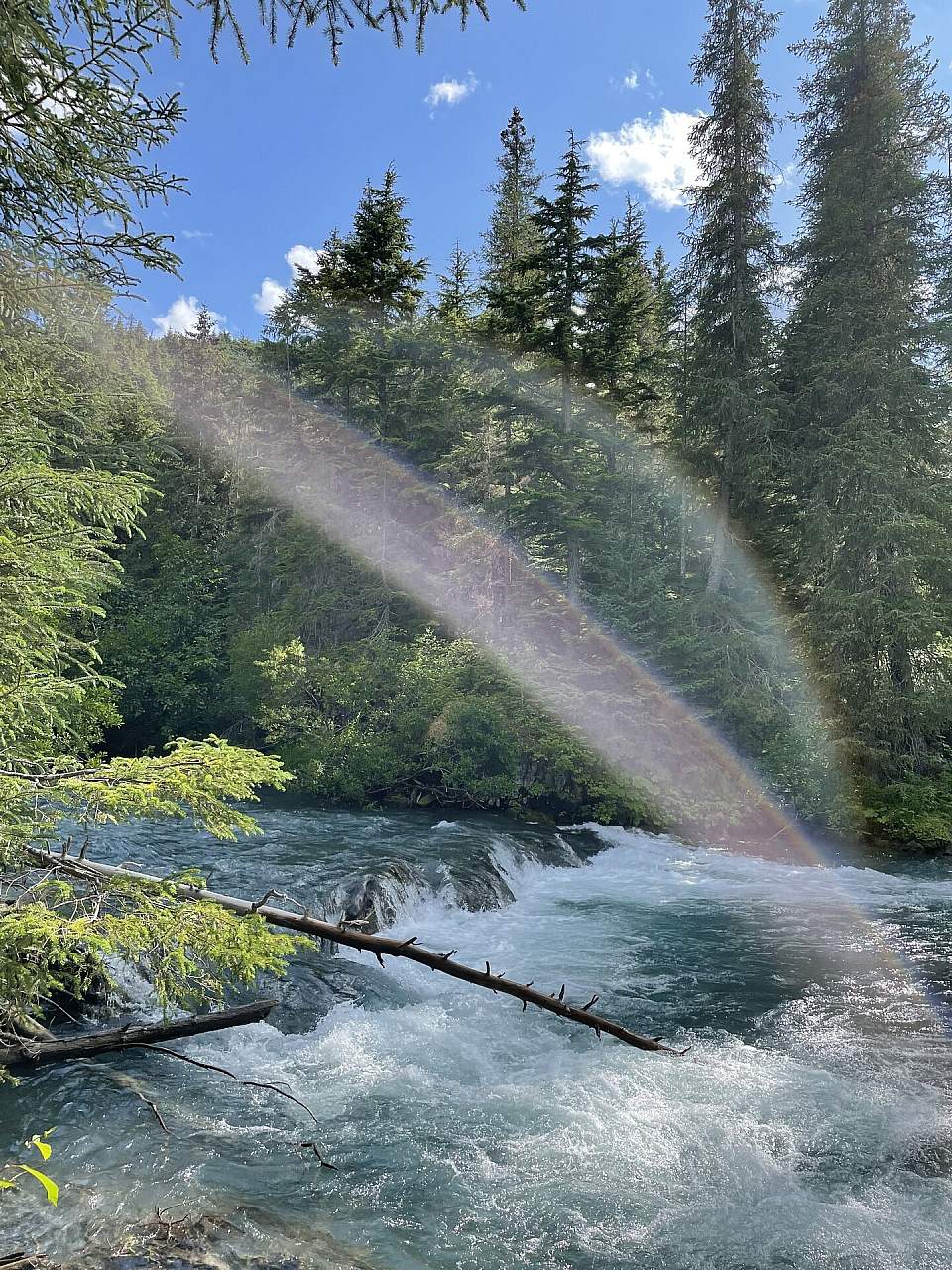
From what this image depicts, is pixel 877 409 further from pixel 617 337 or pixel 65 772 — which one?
pixel 65 772

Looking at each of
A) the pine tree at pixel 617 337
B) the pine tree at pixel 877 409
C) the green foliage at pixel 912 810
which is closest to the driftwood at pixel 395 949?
the green foliage at pixel 912 810

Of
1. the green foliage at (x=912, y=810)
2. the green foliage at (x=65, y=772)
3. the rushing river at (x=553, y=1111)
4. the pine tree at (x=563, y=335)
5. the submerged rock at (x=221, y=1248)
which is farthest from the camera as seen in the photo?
the pine tree at (x=563, y=335)

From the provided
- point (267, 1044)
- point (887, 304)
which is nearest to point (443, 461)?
point (887, 304)

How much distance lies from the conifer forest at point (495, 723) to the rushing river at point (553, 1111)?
Answer: 1.8 inches

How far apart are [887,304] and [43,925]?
23.2 metres

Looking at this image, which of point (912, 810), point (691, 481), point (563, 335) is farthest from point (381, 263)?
point (912, 810)

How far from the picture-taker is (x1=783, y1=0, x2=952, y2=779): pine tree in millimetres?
18234

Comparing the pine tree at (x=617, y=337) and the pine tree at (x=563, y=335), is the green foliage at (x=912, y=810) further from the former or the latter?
the pine tree at (x=617, y=337)

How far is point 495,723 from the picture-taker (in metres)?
19.2

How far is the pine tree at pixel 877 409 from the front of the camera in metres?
18.2

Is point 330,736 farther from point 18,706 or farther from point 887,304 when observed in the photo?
point 887,304

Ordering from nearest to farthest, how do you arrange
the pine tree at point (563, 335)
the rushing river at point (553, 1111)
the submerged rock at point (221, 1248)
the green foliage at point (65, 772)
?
1. the green foliage at point (65, 772)
2. the submerged rock at point (221, 1248)
3. the rushing river at point (553, 1111)
4. the pine tree at point (563, 335)

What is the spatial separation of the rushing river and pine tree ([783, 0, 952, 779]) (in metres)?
8.07

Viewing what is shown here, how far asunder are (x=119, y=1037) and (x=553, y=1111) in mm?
3645
